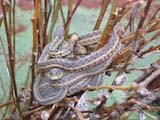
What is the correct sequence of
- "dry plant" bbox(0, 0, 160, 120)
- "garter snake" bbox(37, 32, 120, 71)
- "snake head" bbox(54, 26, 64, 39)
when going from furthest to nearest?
"snake head" bbox(54, 26, 64, 39) → "garter snake" bbox(37, 32, 120, 71) → "dry plant" bbox(0, 0, 160, 120)

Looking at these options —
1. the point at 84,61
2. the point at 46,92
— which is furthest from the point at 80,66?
the point at 46,92

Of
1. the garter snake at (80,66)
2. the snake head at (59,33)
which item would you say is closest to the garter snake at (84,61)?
the garter snake at (80,66)

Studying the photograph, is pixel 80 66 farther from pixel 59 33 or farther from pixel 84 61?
pixel 59 33

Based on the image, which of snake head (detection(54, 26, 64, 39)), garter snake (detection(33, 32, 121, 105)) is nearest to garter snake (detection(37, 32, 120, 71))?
garter snake (detection(33, 32, 121, 105))

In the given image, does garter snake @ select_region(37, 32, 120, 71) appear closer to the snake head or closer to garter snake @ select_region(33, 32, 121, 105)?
garter snake @ select_region(33, 32, 121, 105)

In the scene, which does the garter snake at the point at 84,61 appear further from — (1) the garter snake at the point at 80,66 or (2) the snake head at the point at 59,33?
(2) the snake head at the point at 59,33

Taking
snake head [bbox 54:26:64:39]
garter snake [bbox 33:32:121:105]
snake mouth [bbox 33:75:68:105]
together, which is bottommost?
snake mouth [bbox 33:75:68:105]

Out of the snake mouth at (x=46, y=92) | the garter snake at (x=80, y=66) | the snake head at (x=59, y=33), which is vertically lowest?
the snake mouth at (x=46, y=92)

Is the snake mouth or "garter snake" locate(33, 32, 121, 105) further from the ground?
"garter snake" locate(33, 32, 121, 105)

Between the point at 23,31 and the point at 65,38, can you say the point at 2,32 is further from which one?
the point at 65,38

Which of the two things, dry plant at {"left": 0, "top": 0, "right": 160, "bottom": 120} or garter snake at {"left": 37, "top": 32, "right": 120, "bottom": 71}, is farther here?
garter snake at {"left": 37, "top": 32, "right": 120, "bottom": 71}
